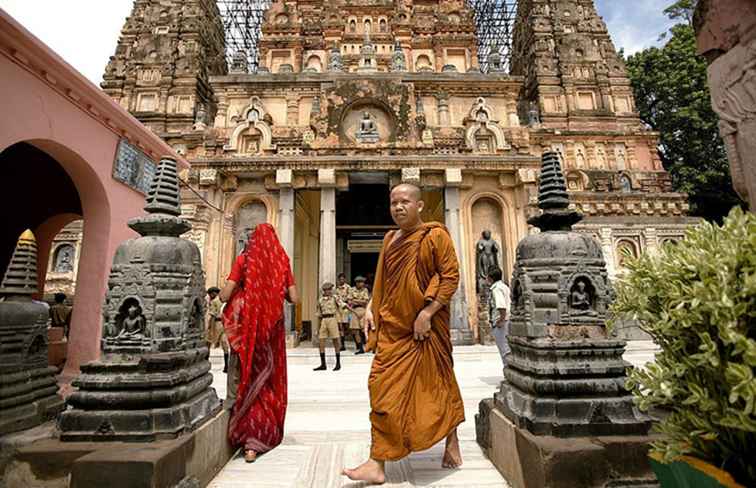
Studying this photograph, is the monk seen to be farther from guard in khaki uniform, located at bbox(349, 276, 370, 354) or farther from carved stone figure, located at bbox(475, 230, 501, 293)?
carved stone figure, located at bbox(475, 230, 501, 293)

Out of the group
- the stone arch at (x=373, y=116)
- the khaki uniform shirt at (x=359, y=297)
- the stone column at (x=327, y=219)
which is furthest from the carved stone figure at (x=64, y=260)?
the khaki uniform shirt at (x=359, y=297)

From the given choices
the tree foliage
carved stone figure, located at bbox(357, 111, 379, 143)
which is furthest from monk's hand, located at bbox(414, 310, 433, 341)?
the tree foliage

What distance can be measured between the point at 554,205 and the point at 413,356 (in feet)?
4.87

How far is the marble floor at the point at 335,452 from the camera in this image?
7.73 feet

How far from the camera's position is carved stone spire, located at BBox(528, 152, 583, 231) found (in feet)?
8.13

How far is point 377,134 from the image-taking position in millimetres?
11844

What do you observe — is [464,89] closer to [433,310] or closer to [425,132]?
[425,132]

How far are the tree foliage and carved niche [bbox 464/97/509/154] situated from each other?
45.1ft

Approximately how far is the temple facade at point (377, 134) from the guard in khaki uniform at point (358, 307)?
143cm

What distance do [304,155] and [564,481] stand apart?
1038 cm

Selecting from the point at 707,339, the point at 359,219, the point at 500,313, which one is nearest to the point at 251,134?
the point at 359,219

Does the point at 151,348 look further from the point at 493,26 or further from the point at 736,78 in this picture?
the point at 493,26

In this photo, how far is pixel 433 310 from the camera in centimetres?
233

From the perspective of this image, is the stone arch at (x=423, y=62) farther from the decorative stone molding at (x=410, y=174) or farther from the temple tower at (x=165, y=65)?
the temple tower at (x=165, y=65)
